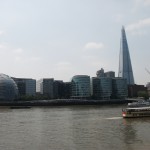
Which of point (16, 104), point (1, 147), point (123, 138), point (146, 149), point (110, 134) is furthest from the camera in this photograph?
point (16, 104)

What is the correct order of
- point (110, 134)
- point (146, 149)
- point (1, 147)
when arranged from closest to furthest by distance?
point (146, 149)
point (1, 147)
point (110, 134)

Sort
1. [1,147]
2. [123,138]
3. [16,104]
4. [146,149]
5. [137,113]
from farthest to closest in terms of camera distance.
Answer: [16,104] < [137,113] < [123,138] < [1,147] < [146,149]

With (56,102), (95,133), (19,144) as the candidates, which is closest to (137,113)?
(95,133)

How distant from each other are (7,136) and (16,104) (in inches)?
5298

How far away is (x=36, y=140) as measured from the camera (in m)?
40.5

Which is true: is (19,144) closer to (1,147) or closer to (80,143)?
(1,147)

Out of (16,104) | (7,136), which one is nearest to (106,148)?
(7,136)

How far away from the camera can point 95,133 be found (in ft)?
148

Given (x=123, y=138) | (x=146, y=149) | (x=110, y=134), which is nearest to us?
(x=146, y=149)

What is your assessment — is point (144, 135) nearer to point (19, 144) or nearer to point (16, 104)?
point (19, 144)

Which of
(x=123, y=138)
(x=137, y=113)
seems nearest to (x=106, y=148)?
(x=123, y=138)

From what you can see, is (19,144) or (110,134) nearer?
(19,144)

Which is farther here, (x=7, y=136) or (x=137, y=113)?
(x=137, y=113)

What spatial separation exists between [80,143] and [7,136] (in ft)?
38.1
